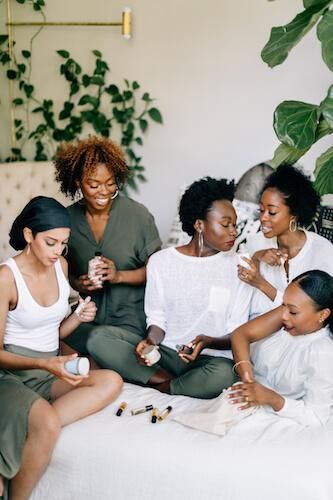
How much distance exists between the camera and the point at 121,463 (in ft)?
6.32

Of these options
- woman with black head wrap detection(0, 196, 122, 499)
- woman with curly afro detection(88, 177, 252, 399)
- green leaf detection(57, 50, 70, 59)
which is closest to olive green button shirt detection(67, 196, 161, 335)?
woman with curly afro detection(88, 177, 252, 399)

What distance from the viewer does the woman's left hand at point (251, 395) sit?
1996mm

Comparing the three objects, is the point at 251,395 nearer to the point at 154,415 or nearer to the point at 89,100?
the point at 154,415

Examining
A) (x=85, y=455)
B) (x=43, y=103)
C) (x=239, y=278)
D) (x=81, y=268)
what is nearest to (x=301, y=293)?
(x=239, y=278)

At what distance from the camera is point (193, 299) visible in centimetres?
244

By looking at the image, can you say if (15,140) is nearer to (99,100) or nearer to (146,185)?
(99,100)

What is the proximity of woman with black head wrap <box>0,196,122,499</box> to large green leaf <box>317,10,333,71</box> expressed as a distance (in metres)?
0.94

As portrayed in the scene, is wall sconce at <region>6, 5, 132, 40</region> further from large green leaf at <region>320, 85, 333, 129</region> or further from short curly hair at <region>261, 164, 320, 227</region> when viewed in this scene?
large green leaf at <region>320, 85, 333, 129</region>

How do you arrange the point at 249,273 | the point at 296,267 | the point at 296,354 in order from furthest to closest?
the point at 296,267
the point at 249,273
the point at 296,354

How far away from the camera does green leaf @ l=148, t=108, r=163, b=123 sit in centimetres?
375

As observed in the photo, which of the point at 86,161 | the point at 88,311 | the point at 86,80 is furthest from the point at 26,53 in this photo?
the point at 88,311

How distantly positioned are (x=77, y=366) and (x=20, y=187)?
183 centimetres

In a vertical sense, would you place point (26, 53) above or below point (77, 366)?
above

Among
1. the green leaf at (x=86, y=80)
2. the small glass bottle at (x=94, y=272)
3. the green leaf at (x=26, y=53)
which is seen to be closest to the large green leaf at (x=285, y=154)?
the small glass bottle at (x=94, y=272)
